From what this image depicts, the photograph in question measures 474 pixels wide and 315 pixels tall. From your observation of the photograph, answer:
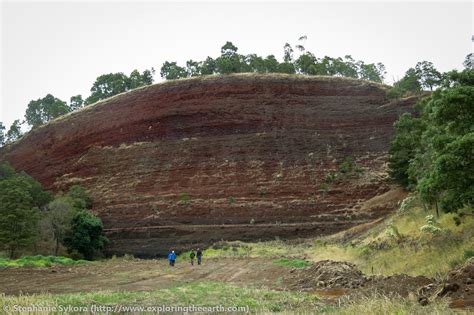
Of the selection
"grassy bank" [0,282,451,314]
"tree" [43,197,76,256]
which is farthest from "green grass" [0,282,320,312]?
"tree" [43,197,76,256]

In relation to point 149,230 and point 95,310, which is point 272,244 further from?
point 95,310

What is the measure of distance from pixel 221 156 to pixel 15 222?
87.2 feet

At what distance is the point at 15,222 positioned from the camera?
32.7 meters

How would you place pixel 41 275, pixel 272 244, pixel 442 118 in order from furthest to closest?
pixel 272 244
pixel 41 275
pixel 442 118

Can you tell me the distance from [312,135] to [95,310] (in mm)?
49757

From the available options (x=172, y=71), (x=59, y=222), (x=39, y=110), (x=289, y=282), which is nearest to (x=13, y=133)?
(x=39, y=110)

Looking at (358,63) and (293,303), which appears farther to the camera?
(358,63)

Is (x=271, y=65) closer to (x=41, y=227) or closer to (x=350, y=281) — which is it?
(x=41, y=227)

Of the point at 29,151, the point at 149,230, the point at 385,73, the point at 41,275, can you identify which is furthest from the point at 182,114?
the point at 385,73

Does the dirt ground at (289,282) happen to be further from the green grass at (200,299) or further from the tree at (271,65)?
the tree at (271,65)

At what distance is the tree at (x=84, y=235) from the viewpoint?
37934 mm

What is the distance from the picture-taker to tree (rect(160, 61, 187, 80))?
80.2m

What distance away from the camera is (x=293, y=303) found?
1059 centimetres

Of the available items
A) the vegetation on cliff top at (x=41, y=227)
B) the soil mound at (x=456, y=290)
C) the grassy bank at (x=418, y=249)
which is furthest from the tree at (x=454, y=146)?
the vegetation on cliff top at (x=41, y=227)
